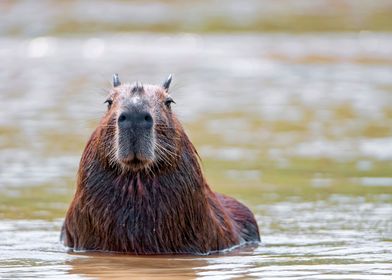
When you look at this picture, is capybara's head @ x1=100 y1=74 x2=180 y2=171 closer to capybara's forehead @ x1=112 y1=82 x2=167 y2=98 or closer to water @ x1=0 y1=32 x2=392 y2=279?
capybara's forehead @ x1=112 y1=82 x2=167 y2=98

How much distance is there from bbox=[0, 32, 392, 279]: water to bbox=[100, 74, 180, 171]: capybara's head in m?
0.63

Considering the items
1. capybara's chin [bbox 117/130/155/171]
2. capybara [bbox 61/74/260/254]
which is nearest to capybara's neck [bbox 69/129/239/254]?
capybara [bbox 61/74/260/254]

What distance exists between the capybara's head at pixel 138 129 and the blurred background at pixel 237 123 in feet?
2.07

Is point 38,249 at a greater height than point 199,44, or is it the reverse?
point 199,44

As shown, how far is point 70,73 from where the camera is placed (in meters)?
22.2

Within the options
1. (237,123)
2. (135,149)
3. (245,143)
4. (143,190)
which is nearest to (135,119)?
(135,149)

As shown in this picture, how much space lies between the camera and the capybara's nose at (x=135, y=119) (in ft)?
27.0

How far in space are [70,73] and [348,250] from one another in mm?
13877

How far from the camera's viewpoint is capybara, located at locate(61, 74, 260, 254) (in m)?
8.43

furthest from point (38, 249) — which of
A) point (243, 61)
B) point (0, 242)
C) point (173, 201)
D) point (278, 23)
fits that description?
point (278, 23)

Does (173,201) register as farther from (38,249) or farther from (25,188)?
(25,188)

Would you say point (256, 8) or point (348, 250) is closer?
point (348, 250)

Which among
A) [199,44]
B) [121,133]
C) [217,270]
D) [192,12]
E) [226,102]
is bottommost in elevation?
[217,270]

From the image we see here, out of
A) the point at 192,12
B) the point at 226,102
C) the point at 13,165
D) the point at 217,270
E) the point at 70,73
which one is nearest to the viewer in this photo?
the point at 217,270
